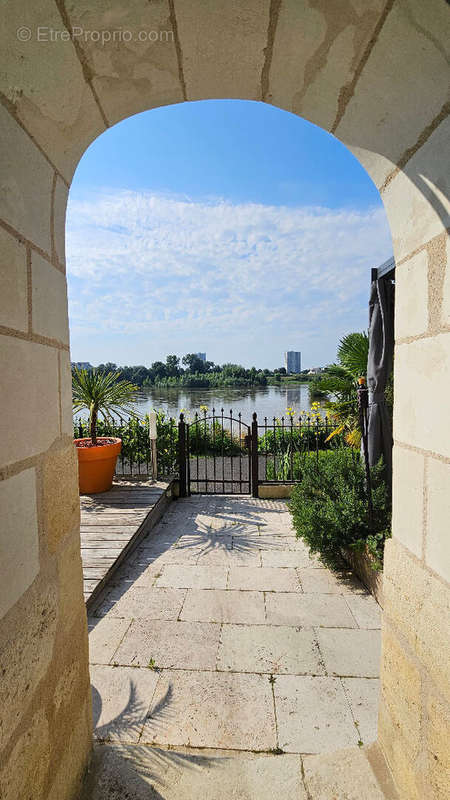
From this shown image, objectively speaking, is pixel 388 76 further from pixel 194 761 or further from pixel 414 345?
pixel 194 761

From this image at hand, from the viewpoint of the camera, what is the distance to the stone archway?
3.11 ft

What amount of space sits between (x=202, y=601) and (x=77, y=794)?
1.47 metres

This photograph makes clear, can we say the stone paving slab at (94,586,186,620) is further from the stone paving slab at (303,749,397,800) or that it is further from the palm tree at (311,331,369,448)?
the palm tree at (311,331,369,448)

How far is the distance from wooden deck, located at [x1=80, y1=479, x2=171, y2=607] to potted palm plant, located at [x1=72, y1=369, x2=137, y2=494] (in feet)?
0.79

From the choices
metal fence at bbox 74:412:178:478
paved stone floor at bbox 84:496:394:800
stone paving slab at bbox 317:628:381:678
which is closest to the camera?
paved stone floor at bbox 84:496:394:800

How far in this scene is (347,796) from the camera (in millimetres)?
1343

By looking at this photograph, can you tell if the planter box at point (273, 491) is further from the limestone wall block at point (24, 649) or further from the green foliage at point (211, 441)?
the limestone wall block at point (24, 649)

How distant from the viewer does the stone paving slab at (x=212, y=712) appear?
1.65 metres

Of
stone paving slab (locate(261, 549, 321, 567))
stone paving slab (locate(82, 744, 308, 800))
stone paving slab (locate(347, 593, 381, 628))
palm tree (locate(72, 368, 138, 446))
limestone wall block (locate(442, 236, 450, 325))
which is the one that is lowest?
stone paving slab (locate(347, 593, 381, 628))

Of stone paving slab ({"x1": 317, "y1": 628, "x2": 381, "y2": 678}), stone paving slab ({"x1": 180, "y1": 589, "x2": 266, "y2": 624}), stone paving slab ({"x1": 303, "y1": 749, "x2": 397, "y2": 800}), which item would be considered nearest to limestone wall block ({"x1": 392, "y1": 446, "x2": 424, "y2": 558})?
stone paving slab ({"x1": 303, "y1": 749, "x2": 397, "y2": 800})

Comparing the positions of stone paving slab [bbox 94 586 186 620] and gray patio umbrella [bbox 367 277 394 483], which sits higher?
gray patio umbrella [bbox 367 277 394 483]

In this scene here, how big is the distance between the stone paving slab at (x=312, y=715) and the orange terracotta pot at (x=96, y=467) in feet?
11.5

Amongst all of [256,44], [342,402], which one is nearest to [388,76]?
[256,44]

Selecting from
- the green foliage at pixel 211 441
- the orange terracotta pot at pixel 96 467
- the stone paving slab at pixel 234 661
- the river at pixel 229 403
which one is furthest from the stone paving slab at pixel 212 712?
the green foliage at pixel 211 441
